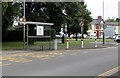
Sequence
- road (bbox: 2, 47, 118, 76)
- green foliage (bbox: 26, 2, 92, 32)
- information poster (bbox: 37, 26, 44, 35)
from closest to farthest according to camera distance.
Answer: road (bbox: 2, 47, 118, 76)
information poster (bbox: 37, 26, 44, 35)
green foliage (bbox: 26, 2, 92, 32)

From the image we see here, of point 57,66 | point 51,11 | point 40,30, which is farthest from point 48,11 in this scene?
point 57,66

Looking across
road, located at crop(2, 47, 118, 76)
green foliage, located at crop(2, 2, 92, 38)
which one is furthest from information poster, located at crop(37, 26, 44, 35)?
road, located at crop(2, 47, 118, 76)

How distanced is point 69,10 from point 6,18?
353 inches

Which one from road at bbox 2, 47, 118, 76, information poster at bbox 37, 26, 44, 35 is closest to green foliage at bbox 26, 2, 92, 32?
information poster at bbox 37, 26, 44, 35

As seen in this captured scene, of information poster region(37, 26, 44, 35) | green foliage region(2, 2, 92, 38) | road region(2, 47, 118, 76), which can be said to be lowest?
road region(2, 47, 118, 76)

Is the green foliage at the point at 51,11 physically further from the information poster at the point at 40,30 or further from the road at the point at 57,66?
the road at the point at 57,66

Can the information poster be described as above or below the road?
above

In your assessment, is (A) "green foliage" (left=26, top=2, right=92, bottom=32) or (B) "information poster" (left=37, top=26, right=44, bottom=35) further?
(A) "green foliage" (left=26, top=2, right=92, bottom=32)

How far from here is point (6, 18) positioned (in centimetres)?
2275

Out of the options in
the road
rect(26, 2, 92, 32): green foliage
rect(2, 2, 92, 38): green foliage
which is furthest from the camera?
rect(26, 2, 92, 32): green foliage

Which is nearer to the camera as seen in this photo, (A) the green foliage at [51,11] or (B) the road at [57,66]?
(B) the road at [57,66]

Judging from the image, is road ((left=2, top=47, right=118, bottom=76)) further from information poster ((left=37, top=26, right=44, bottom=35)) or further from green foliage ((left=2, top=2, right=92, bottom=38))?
green foliage ((left=2, top=2, right=92, bottom=38))

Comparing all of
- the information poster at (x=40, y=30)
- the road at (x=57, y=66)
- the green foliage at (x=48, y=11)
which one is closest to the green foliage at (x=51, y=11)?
the green foliage at (x=48, y=11)

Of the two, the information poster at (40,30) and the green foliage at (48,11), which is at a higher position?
the green foliage at (48,11)
